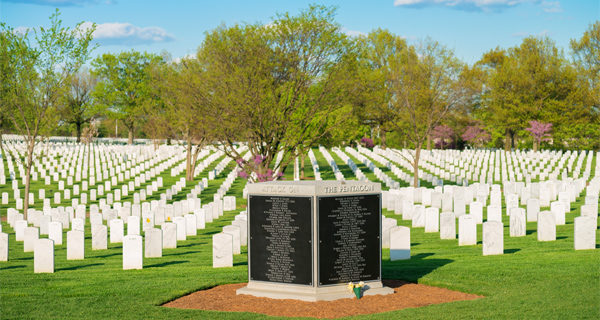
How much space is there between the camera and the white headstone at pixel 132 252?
41.4 feet

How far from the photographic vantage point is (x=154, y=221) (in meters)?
21.4

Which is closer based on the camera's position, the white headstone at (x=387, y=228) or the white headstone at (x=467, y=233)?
the white headstone at (x=387, y=228)

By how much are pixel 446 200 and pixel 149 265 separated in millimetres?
12850

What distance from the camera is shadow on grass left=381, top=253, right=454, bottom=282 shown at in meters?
11.2

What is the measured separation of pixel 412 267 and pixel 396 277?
0.87m

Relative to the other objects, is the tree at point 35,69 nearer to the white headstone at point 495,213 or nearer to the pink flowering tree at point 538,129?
the white headstone at point 495,213

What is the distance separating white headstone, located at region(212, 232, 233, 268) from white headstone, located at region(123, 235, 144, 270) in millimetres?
1552

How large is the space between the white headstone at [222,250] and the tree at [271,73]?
441 inches

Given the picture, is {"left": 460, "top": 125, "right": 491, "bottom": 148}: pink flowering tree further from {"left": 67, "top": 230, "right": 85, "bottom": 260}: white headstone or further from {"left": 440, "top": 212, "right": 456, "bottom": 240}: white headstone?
{"left": 67, "top": 230, "right": 85, "bottom": 260}: white headstone

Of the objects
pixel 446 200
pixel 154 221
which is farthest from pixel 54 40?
pixel 446 200

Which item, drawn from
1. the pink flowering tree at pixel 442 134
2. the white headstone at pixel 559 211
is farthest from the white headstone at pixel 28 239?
the pink flowering tree at pixel 442 134

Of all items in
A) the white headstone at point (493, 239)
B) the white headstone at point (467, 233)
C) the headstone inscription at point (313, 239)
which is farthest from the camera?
the white headstone at point (467, 233)

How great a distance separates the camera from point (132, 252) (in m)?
12.7

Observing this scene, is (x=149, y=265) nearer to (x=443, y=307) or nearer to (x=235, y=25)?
(x=443, y=307)
